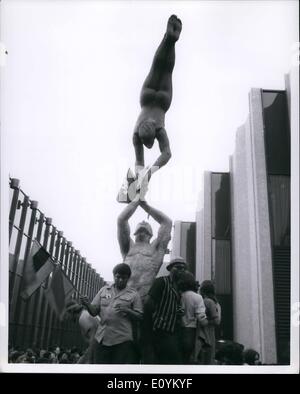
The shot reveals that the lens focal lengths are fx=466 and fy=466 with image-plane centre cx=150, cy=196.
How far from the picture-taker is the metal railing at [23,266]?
26.2 ft

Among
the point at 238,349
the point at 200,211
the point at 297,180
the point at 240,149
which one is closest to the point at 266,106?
the point at 240,149

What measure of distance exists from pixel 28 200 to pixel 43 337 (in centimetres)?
310

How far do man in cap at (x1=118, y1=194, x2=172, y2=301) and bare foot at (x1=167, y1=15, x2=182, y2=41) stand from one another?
203cm

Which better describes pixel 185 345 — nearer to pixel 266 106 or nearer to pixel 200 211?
pixel 200 211

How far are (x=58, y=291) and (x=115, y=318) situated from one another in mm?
2860

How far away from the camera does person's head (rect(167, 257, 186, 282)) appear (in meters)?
4.29

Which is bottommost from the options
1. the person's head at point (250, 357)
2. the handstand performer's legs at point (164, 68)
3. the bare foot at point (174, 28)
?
the person's head at point (250, 357)

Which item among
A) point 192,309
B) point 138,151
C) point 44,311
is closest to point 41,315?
point 44,311

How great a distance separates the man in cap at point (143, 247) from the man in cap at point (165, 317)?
0.48m

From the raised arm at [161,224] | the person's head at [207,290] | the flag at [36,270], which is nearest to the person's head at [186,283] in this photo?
the person's head at [207,290]

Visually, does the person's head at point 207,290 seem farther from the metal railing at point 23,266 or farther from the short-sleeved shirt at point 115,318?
the metal railing at point 23,266

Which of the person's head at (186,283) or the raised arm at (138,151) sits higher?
the raised arm at (138,151)

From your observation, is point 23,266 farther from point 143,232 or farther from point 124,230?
point 143,232

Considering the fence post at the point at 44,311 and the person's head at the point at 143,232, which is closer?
the person's head at the point at 143,232
